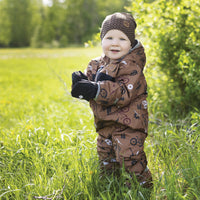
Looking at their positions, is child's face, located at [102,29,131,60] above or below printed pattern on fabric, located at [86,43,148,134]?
above

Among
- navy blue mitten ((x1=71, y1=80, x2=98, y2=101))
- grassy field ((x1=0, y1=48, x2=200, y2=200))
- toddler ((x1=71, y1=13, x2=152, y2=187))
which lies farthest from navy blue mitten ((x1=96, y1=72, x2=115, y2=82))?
grassy field ((x1=0, y1=48, x2=200, y2=200))

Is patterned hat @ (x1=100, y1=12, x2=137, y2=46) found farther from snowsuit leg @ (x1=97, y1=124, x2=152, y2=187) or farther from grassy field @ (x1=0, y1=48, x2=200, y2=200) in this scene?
snowsuit leg @ (x1=97, y1=124, x2=152, y2=187)

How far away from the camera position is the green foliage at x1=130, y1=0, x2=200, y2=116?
2.91 metres

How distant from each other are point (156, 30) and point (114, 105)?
1.65 meters

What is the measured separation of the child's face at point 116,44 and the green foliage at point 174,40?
3.68 ft

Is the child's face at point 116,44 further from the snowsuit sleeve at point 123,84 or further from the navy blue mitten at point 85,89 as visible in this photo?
the navy blue mitten at point 85,89

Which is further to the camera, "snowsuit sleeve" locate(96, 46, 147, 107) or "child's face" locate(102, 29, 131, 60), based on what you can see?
"child's face" locate(102, 29, 131, 60)

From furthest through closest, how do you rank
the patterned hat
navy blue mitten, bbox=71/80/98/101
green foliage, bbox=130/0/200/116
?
green foliage, bbox=130/0/200/116 < the patterned hat < navy blue mitten, bbox=71/80/98/101

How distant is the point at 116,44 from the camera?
6.07ft

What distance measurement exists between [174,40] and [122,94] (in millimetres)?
1626

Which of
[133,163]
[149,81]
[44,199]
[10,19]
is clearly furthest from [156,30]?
[10,19]

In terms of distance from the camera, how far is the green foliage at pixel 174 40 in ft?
9.56

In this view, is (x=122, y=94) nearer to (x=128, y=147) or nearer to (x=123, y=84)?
(x=123, y=84)

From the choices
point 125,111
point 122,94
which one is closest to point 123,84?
point 122,94
